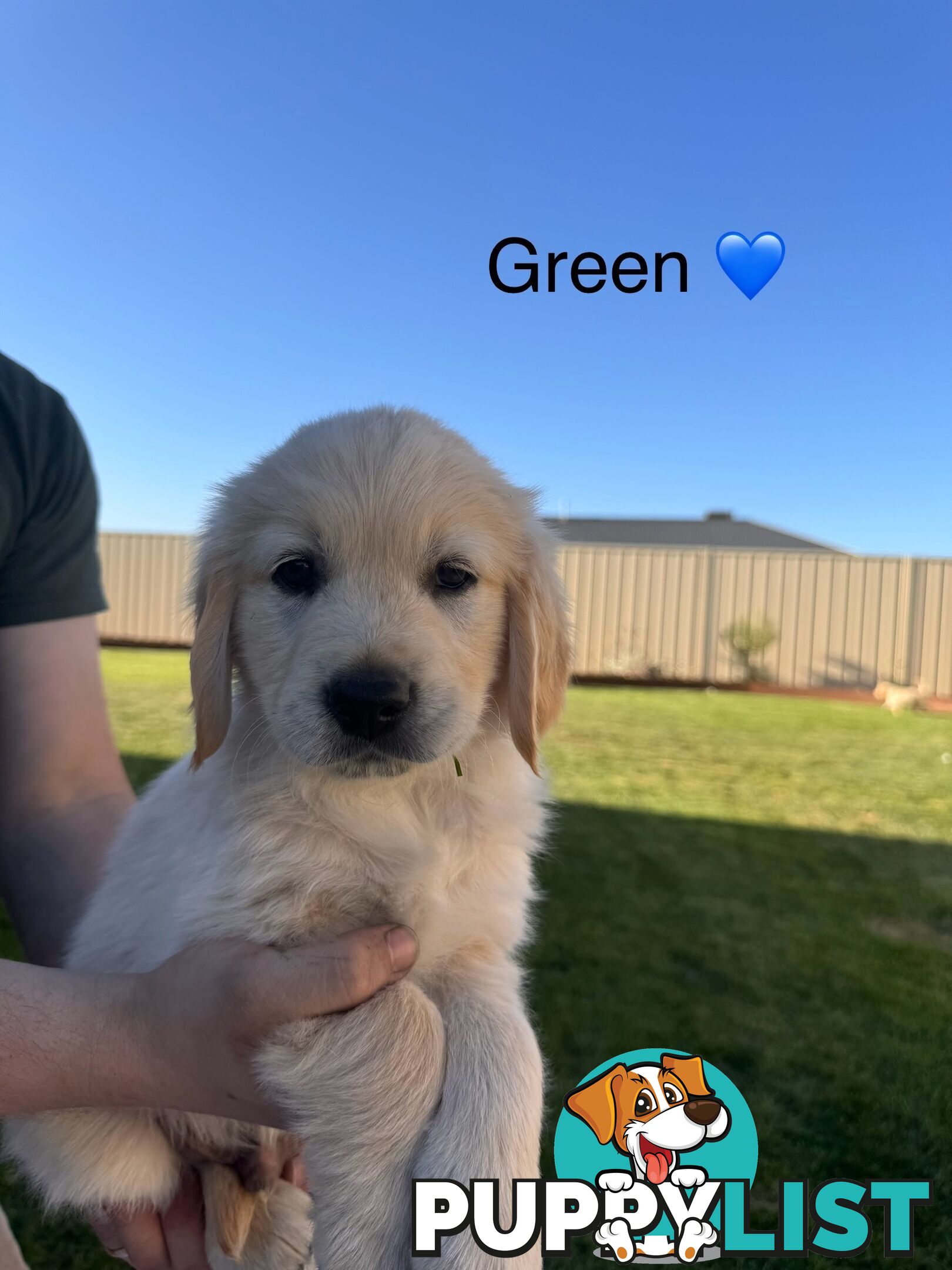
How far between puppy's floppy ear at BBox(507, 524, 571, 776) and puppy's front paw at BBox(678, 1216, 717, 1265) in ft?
3.27

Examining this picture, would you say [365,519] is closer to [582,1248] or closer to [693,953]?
[582,1248]

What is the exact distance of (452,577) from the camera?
1633mm

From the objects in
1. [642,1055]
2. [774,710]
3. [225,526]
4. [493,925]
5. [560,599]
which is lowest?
[774,710]

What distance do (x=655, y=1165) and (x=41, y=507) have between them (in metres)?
2.08

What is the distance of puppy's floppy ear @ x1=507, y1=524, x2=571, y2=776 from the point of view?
170 centimetres

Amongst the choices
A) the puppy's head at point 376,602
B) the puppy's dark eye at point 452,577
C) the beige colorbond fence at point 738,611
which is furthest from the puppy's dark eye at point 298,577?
the beige colorbond fence at point 738,611

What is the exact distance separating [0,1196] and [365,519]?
2.45 metres

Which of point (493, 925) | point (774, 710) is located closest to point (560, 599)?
point (493, 925)

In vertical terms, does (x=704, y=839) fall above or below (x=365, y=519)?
below

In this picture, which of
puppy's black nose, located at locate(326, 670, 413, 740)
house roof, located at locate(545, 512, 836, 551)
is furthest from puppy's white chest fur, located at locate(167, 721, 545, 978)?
house roof, located at locate(545, 512, 836, 551)

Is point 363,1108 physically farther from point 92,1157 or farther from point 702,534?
point 702,534

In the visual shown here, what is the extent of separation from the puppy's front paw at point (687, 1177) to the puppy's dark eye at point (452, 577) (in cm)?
125

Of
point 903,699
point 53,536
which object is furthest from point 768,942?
point 903,699

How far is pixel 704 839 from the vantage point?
6.00 metres
